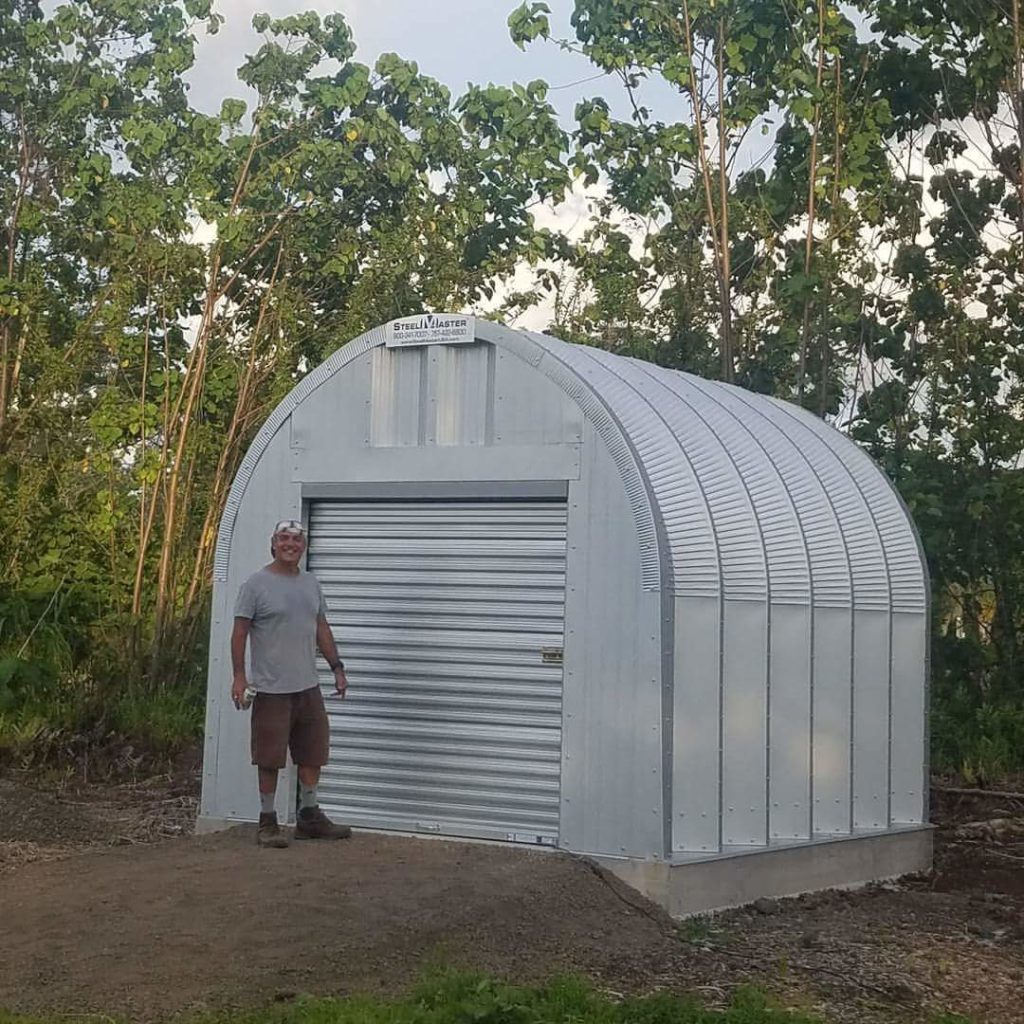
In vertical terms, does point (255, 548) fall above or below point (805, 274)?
below

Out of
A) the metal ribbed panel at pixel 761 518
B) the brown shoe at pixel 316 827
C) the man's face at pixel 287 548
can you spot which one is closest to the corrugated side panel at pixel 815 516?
the metal ribbed panel at pixel 761 518

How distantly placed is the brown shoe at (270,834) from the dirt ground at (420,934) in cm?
10

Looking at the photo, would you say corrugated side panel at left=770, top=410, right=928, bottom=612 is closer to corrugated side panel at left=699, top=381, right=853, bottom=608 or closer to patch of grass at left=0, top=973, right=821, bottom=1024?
corrugated side panel at left=699, top=381, right=853, bottom=608

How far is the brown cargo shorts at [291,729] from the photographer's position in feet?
34.0

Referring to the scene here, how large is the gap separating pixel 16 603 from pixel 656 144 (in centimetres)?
842

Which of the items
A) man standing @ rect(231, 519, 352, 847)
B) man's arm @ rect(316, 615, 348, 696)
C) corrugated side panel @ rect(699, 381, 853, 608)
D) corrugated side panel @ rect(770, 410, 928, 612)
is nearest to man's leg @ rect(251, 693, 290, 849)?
man standing @ rect(231, 519, 352, 847)

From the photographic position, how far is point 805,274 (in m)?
17.6

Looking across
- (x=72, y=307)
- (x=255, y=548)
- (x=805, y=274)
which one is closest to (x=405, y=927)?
(x=255, y=548)

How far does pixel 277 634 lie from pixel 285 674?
24 centimetres

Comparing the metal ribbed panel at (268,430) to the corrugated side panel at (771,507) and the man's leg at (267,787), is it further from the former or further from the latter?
the corrugated side panel at (771,507)

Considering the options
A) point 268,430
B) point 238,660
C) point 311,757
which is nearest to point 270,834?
point 311,757

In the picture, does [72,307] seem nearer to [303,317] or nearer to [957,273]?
[303,317]

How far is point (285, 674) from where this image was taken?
1038 cm

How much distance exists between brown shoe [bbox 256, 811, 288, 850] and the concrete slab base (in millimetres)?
1809
